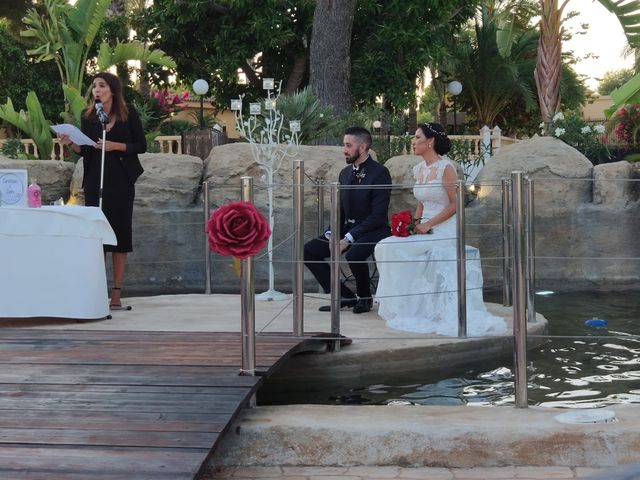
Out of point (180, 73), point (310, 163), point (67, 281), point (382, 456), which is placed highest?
point (180, 73)

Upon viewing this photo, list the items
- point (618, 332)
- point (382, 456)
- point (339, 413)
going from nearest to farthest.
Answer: point (382, 456) < point (339, 413) < point (618, 332)

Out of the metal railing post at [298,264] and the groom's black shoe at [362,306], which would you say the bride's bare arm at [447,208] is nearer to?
the groom's black shoe at [362,306]

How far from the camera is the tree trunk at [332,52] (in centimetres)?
1750

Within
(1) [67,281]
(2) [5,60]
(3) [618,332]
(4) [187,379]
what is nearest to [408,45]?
(2) [5,60]

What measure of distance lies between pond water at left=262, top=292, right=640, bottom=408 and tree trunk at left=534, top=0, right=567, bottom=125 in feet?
41.9

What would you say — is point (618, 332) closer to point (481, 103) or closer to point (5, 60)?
point (5, 60)

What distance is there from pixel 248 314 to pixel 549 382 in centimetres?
239

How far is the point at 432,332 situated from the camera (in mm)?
6746

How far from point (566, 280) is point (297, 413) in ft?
24.7

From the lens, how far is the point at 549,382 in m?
6.14

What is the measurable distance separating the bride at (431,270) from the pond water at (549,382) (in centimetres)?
42

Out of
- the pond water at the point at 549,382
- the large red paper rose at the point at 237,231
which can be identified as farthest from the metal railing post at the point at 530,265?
the large red paper rose at the point at 237,231

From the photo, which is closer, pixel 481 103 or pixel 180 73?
pixel 180 73

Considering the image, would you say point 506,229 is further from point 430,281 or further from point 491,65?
point 491,65
